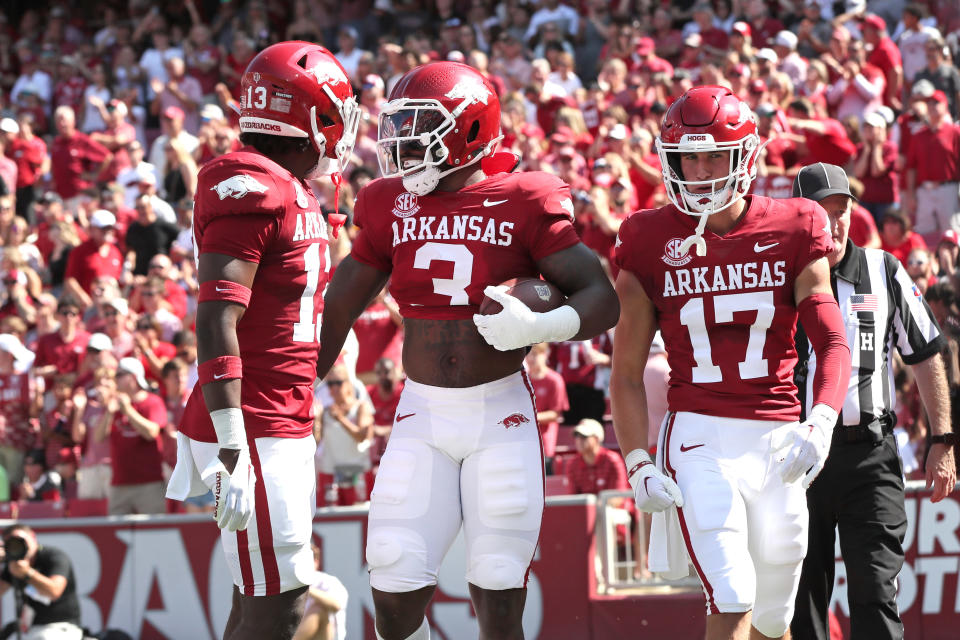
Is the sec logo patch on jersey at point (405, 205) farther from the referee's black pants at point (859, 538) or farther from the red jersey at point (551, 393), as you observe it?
the red jersey at point (551, 393)

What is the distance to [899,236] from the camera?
10039 millimetres

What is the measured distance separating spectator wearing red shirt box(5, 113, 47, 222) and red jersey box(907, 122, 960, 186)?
870 cm

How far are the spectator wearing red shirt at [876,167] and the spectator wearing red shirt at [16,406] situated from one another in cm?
654

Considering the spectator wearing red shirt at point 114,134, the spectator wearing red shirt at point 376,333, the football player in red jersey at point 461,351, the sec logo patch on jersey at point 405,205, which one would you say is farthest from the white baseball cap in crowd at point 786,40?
the sec logo patch on jersey at point 405,205

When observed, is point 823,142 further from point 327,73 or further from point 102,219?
point 327,73

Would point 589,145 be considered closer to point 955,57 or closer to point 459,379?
point 955,57

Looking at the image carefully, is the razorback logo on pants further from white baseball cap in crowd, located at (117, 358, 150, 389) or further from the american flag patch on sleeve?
white baseball cap in crowd, located at (117, 358, 150, 389)

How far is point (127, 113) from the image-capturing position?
15516 mm

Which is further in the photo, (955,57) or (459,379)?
(955,57)

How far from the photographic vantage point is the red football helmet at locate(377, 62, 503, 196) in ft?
14.2

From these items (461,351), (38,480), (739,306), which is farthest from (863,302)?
(38,480)

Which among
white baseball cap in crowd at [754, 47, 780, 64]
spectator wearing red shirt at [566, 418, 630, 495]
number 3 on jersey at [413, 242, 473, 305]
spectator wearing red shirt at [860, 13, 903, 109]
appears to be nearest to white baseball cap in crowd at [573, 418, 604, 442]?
spectator wearing red shirt at [566, 418, 630, 495]

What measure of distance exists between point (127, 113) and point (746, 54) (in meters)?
6.77

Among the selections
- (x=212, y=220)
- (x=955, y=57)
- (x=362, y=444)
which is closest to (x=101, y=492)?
(x=362, y=444)
